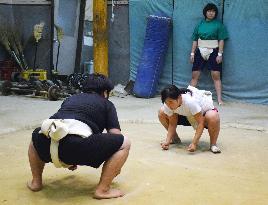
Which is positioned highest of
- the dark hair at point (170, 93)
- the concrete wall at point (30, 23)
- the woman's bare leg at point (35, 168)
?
the concrete wall at point (30, 23)

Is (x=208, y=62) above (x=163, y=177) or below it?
above

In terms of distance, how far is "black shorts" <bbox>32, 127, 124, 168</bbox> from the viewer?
8.76ft

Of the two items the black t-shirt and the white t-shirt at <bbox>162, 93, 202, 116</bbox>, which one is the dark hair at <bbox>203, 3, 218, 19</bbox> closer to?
the white t-shirt at <bbox>162, 93, 202, 116</bbox>

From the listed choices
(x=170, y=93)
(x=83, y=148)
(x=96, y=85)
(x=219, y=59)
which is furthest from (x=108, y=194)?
(x=219, y=59)

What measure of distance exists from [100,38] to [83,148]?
6.02m

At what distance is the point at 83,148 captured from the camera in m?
2.67

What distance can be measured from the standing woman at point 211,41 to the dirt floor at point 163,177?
9.25 feet

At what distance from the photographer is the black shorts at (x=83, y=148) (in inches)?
105

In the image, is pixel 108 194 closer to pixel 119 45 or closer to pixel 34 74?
pixel 119 45

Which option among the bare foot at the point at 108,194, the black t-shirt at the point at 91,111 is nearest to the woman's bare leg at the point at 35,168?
the black t-shirt at the point at 91,111

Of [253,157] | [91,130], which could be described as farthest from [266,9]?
[91,130]

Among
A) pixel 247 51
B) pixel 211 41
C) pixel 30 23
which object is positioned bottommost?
pixel 247 51

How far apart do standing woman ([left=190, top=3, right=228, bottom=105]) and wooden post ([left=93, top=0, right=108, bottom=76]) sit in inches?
78.0

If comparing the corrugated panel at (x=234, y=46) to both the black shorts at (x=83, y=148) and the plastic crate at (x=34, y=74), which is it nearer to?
the plastic crate at (x=34, y=74)
